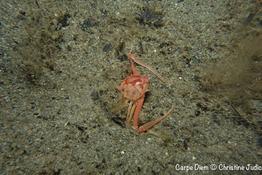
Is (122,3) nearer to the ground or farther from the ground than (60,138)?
farther from the ground

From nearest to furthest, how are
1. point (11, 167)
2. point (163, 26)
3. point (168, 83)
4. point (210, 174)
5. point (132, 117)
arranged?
point (11, 167)
point (210, 174)
point (132, 117)
point (168, 83)
point (163, 26)

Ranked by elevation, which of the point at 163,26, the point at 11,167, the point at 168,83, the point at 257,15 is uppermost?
the point at 257,15

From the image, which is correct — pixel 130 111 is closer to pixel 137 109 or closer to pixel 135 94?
pixel 137 109

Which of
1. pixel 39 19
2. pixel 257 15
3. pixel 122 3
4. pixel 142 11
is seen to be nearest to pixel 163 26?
pixel 142 11

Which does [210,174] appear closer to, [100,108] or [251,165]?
[251,165]

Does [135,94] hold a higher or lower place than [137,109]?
higher

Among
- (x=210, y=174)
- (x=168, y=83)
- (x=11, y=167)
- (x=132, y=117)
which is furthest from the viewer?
(x=168, y=83)

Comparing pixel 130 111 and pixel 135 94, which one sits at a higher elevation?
pixel 135 94

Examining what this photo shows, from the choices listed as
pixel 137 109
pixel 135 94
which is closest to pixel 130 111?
pixel 137 109
